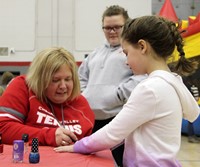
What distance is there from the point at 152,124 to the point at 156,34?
1.10 feet

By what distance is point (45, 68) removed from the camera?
1.69m

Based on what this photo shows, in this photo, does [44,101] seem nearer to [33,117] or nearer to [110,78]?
[33,117]

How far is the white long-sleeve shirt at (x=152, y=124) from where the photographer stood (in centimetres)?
128

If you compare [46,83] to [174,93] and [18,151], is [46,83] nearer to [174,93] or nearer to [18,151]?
[18,151]

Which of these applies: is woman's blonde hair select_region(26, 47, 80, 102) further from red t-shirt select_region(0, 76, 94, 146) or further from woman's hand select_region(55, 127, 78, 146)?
woman's hand select_region(55, 127, 78, 146)

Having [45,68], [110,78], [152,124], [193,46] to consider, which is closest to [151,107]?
[152,124]

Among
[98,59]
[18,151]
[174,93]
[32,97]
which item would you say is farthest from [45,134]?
[98,59]

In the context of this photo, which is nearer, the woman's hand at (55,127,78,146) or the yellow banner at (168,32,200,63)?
the woman's hand at (55,127,78,146)

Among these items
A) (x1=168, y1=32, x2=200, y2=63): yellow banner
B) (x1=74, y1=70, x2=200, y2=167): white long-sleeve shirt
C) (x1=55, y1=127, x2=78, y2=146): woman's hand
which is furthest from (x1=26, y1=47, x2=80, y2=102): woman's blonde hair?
(x1=168, y1=32, x2=200, y2=63): yellow banner

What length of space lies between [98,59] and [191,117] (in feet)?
3.07

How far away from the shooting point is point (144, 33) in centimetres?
137

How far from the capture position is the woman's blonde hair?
5.55 feet

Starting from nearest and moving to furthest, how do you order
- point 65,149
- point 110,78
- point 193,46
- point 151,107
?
point 151,107 < point 65,149 < point 110,78 < point 193,46

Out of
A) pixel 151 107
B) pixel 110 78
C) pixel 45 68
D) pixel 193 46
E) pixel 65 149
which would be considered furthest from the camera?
pixel 193 46
